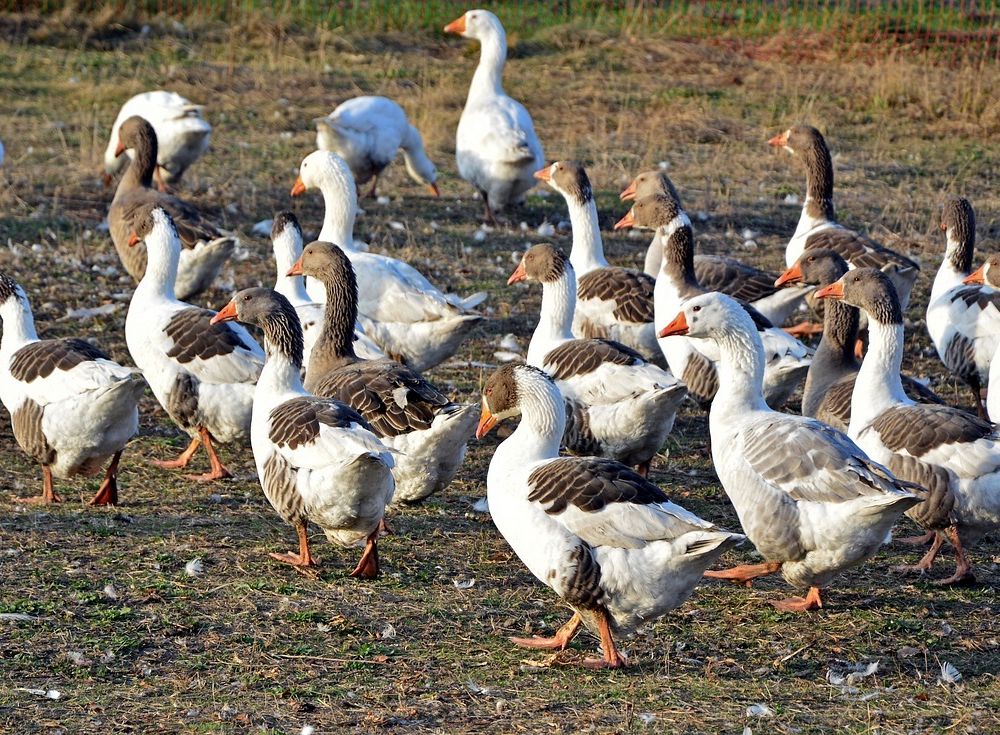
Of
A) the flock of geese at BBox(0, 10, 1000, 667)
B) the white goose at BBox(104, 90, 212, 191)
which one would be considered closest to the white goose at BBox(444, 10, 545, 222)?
the flock of geese at BBox(0, 10, 1000, 667)

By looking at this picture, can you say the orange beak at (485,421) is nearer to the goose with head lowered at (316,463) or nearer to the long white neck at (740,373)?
the goose with head lowered at (316,463)

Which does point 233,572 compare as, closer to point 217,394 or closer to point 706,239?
point 217,394

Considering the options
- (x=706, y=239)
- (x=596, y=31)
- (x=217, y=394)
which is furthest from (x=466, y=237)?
(x=596, y=31)

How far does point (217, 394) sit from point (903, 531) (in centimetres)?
388

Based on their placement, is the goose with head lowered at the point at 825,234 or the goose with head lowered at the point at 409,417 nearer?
the goose with head lowered at the point at 409,417

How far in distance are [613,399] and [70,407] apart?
2.82 metres

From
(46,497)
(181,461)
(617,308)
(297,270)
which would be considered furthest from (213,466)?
(617,308)

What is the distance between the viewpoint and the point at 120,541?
6277mm

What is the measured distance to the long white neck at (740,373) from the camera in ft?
20.2

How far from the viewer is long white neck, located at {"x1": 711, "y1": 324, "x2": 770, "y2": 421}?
20.2 ft

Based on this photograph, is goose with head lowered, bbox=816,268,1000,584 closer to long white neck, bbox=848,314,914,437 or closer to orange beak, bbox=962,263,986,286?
long white neck, bbox=848,314,914,437

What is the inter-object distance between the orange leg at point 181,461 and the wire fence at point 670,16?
13786mm

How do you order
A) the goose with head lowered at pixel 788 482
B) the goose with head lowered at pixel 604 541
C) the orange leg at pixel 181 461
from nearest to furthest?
the goose with head lowered at pixel 604 541, the goose with head lowered at pixel 788 482, the orange leg at pixel 181 461

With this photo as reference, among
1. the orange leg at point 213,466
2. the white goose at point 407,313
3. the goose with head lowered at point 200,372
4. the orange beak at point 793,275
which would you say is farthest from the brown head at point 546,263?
the orange leg at point 213,466
